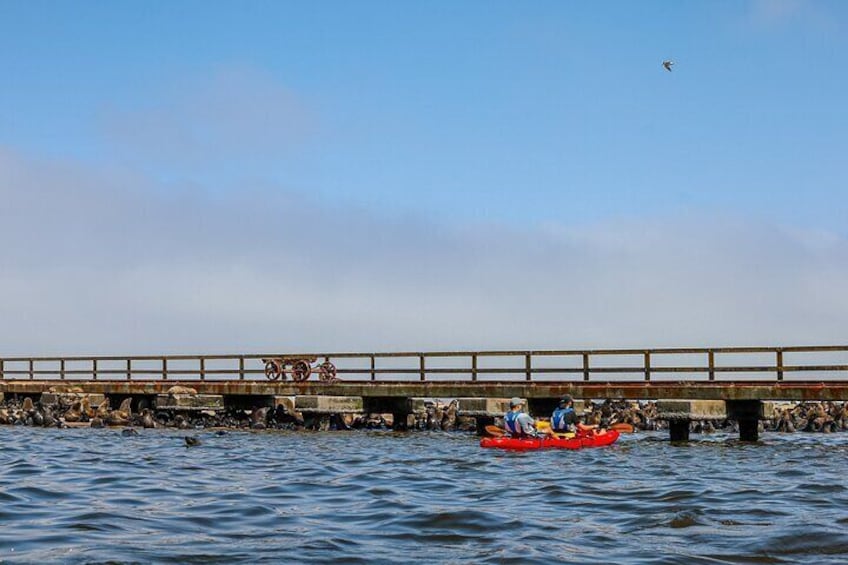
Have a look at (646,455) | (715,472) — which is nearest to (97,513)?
(715,472)

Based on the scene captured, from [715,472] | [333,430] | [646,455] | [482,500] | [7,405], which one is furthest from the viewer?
[7,405]

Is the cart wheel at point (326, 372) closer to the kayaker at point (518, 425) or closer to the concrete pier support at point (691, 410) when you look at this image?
the kayaker at point (518, 425)

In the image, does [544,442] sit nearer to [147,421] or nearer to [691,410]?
[691,410]

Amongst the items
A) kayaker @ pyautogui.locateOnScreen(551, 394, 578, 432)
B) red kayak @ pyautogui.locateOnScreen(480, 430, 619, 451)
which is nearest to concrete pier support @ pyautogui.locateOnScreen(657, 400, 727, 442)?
red kayak @ pyautogui.locateOnScreen(480, 430, 619, 451)

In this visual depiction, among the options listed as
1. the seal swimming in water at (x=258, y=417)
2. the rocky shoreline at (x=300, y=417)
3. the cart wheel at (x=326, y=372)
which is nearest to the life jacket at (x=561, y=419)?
the rocky shoreline at (x=300, y=417)

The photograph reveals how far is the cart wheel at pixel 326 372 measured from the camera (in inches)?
1296

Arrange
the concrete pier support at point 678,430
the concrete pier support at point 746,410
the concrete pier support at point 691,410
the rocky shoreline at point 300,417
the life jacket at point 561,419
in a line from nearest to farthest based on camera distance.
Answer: the life jacket at point 561,419, the concrete pier support at point 691,410, the concrete pier support at point 746,410, the concrete pier support at point 678,430, the rocky shoreline at point 300,417

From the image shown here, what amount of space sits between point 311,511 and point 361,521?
1.06 meters

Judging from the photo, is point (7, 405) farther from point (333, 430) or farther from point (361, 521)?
point (361, 521)

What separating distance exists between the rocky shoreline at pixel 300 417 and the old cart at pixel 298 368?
4.97 feet

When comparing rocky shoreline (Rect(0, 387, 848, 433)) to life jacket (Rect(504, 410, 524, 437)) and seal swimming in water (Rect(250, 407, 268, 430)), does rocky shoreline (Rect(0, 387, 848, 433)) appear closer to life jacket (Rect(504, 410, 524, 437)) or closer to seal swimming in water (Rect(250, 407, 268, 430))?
seal swimming in water (Rect(250, 407, 268, 430))

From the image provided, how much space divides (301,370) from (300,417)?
7.26 feet

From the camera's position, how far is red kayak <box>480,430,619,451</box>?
22.3 meters

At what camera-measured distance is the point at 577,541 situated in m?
10.5
